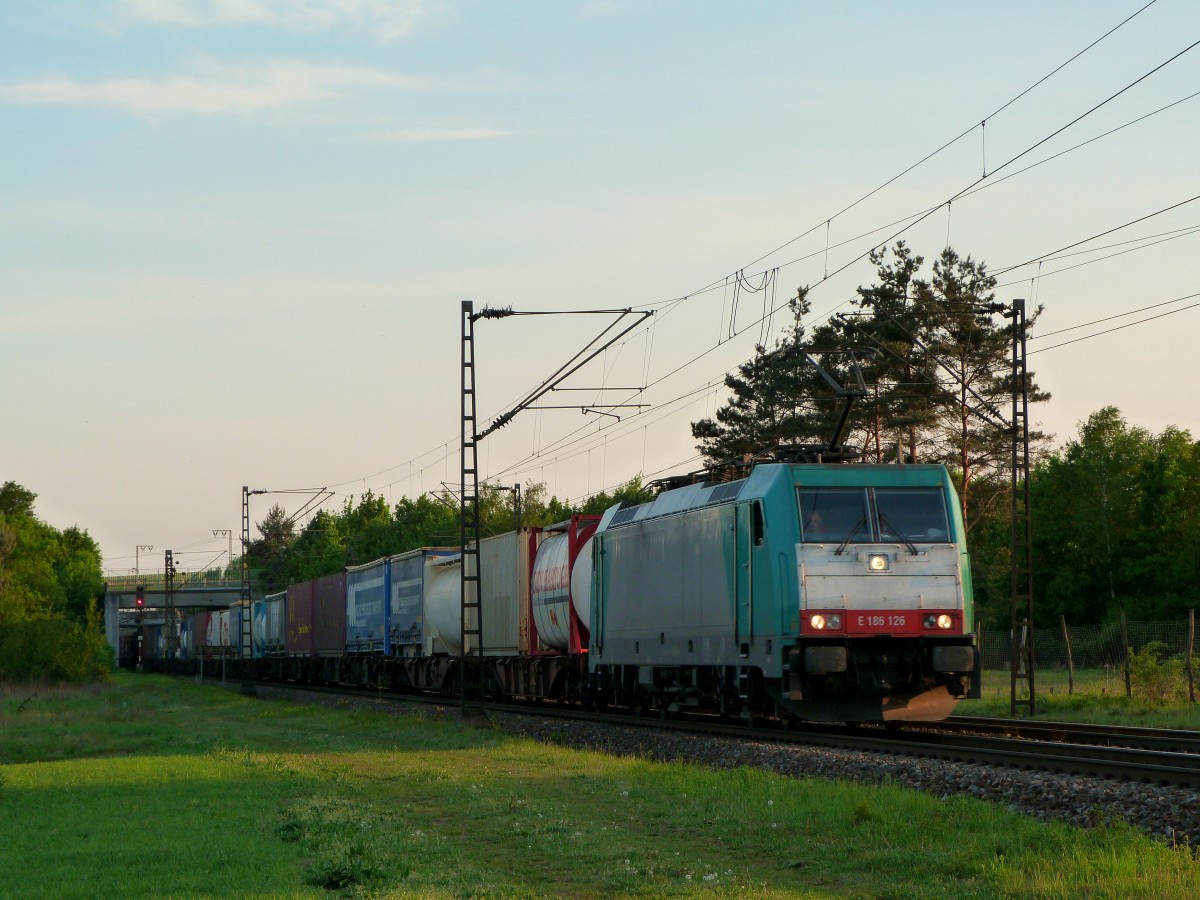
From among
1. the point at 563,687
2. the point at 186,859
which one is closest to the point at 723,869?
the point at 186,859

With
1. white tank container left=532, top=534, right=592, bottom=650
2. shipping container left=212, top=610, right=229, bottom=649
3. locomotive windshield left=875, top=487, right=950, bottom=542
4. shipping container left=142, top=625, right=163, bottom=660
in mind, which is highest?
locomotive windshield left=875, top=487, right=950, bottom=542

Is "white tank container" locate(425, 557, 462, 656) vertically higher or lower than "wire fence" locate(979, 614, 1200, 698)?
higher

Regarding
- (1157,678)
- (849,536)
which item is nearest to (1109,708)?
(1157,678)

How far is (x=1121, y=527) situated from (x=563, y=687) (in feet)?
211

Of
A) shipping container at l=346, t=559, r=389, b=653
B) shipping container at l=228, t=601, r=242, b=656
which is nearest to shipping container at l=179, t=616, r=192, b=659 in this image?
shipping container at l=228, t=601, r=242, b=656

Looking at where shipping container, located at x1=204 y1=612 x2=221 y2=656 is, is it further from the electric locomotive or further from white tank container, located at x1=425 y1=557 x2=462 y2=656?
the electric locomotive

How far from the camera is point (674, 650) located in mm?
24516

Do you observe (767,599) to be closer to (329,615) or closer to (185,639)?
(329,615)

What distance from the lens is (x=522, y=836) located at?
13.2 m

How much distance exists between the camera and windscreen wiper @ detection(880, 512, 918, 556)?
796 inches

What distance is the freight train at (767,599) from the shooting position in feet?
65.4

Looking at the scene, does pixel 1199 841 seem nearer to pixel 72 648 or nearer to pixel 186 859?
pixel 186 859

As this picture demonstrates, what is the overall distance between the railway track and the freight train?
49cm

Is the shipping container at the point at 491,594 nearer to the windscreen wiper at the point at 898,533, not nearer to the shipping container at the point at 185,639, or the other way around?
the windscreen wiper at the point at 898,533
